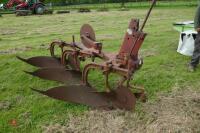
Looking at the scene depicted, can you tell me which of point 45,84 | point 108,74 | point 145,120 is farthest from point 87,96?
point 45,84

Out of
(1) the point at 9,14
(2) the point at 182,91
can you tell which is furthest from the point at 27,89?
(1) the point at 9,14

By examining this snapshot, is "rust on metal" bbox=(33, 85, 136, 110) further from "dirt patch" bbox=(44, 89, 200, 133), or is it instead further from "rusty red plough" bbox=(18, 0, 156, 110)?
"dirt patch" bbox=(44, 89, 200, 133)

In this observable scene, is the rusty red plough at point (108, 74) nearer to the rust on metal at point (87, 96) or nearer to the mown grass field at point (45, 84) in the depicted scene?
the rust on metal at point (87, 96)

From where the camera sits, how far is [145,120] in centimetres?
398

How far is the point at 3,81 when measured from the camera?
5555 millimetres

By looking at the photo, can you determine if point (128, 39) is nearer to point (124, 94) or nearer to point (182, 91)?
point (124, 94)

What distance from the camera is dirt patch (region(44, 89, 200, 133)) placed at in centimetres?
380

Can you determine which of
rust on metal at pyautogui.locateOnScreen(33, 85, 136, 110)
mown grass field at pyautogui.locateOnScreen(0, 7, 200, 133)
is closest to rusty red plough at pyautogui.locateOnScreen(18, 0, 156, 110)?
rust on metal at pyautogui.locateOnScreen(33, 85, 136, 110)

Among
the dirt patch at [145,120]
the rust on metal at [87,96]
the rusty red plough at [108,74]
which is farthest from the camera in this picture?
the rust on metal at [87,96]

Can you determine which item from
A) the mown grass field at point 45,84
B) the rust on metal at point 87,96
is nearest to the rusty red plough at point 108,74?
the rust on metal at point 87,96

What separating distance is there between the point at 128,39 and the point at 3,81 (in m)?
2.42

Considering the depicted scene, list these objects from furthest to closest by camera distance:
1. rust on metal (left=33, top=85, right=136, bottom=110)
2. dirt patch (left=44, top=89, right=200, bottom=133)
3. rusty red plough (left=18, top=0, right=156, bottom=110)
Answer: rust on metal (left=33, top=85, right=136, bottom=110), rusty red plough (left=18, top=0, right=156, bottom=110), dirt patch (left=44, top=89, right=200, bottom=133)

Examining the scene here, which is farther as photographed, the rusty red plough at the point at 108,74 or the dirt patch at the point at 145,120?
the rusty red plough at the point at 108,74

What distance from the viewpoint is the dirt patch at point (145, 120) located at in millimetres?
3797
